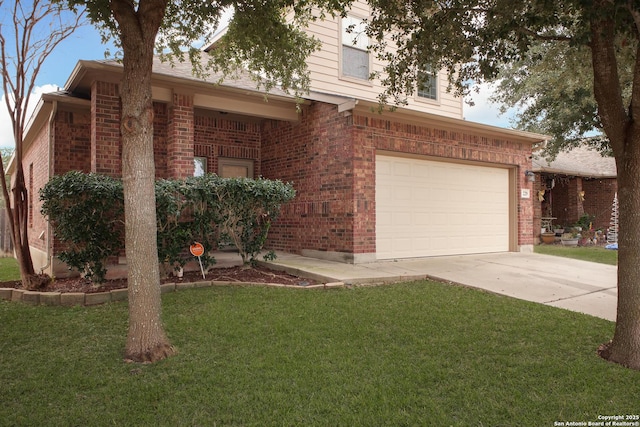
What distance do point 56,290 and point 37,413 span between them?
3.77 meters

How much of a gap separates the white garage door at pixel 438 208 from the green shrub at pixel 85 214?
5.01m

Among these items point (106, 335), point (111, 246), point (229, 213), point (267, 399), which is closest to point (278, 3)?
point (229, 213)

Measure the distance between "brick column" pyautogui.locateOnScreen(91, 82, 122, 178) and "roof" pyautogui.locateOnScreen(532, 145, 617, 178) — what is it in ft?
50.6

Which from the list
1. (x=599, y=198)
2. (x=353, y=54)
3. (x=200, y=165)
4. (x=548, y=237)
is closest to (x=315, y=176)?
(x=200, y=165)

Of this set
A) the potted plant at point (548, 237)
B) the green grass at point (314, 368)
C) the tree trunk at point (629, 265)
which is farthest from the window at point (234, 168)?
the potted plant at point (548, 237)

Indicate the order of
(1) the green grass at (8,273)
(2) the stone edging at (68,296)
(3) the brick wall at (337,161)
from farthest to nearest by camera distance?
(3) the brick wall at (337,161) → (1) the green grass at (8,273) → (2) the stone edging at (68,296)

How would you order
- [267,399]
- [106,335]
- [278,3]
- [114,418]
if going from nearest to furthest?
[114,418], [267,399], [106,335], [278,3]

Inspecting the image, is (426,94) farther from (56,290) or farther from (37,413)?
(37,413)

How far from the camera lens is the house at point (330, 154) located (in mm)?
7668

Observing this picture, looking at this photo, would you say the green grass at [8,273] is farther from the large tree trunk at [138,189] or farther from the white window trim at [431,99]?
the white window trim at [431,99]

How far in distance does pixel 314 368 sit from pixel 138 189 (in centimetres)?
206

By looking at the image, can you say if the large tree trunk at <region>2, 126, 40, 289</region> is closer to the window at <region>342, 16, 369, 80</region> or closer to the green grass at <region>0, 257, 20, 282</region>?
the green grass at <region>0, 257, 20, 282</region>

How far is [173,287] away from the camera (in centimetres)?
586

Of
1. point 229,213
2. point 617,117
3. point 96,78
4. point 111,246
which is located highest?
point 96,78
